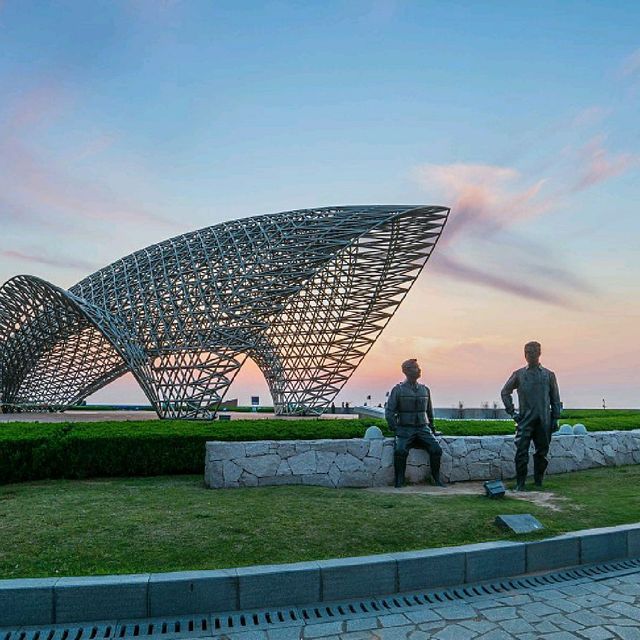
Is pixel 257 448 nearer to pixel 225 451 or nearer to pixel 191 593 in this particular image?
pixel 225 451

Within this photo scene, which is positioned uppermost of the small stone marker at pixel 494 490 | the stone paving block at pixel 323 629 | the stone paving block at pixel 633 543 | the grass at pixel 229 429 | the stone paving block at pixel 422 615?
the grass at pixel 229 429

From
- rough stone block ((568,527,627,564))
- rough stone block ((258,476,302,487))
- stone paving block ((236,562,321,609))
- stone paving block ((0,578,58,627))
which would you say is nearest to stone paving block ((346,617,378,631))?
stone paving block ((236,562,321,609))

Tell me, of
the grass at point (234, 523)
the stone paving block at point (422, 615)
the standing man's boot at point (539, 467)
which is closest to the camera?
the stone paving block at point (422, 615)

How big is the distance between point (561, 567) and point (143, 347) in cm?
2689

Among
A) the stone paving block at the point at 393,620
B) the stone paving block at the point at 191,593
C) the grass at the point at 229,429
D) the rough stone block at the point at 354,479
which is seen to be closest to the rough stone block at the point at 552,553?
the stone paving block at the point at 393,620

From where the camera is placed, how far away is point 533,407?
970 centimetres

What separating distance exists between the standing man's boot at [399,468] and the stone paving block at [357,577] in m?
4.73

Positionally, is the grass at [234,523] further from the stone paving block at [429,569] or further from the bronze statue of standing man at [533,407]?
the bronze statue of standing man at [533,407]

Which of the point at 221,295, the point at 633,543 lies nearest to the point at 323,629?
the point at 633,543

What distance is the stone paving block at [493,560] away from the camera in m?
5.84

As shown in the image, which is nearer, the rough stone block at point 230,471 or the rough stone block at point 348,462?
the rough stone block at point 230,471

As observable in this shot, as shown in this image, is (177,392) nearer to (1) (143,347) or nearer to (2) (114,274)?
(1) (143,347)

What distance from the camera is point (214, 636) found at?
4.55 m

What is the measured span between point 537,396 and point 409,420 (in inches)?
84.8
